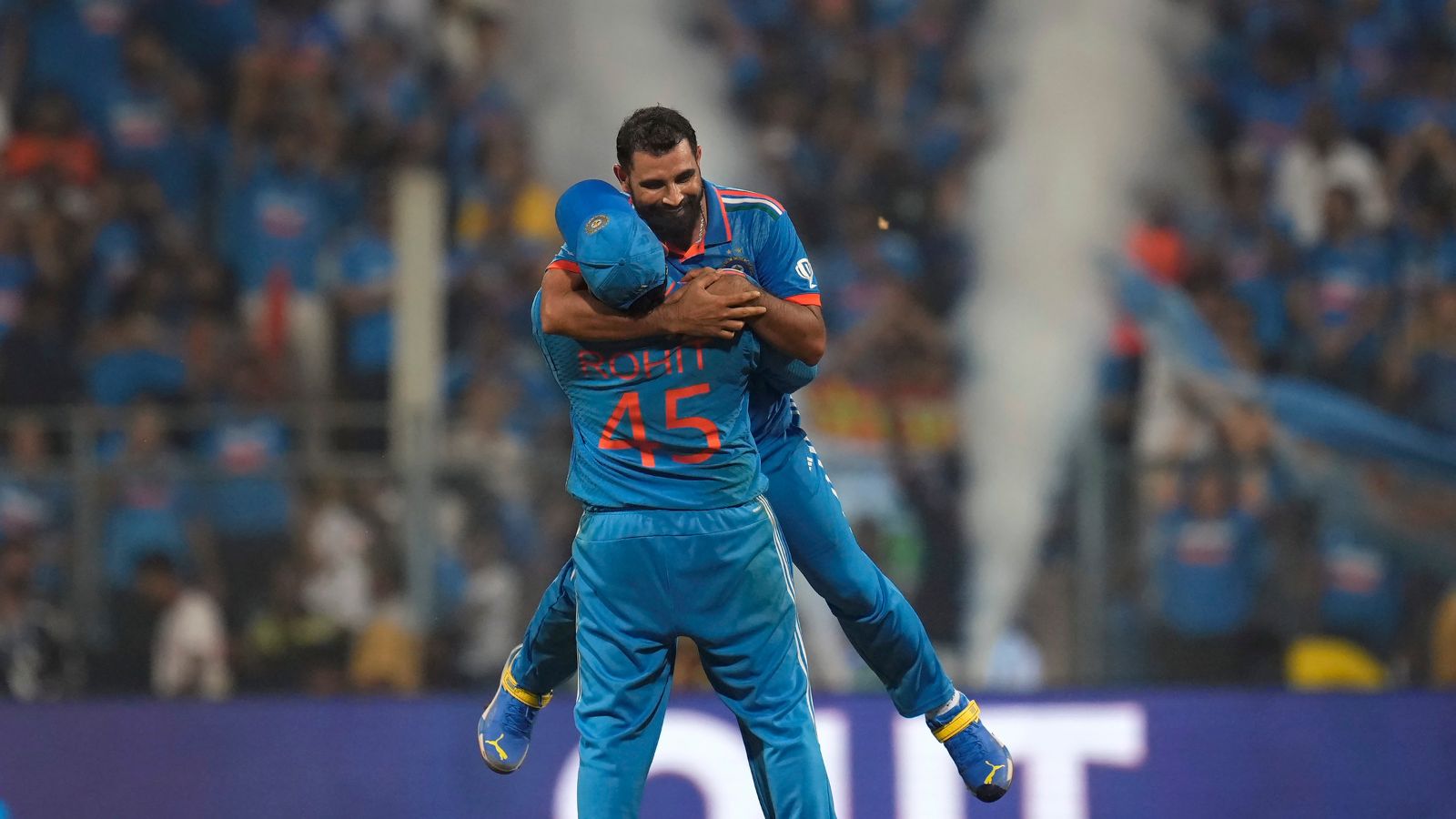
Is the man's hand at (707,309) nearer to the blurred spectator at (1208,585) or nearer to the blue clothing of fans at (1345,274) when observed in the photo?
the blurred spectator at (1208,585)

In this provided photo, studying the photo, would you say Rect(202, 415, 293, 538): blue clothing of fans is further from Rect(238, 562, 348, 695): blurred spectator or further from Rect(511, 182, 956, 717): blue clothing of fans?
Rect(511, 182, 956, 717): blue clothing of fans

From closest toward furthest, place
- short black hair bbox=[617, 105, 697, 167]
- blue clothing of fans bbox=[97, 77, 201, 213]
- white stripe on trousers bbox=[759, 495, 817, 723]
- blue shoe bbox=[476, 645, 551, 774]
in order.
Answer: short black hair bbox=[617, 105, 697, 167] < white stripe on trousers bbox=[759, 495, 817, 723] < blue shoe bbox=[476, 645, 551, 774] < blue clothing of fans bbox=[97, 77, 201, 213]

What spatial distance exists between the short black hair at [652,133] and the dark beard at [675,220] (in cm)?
13

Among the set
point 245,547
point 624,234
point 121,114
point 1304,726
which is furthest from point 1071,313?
point 624,234

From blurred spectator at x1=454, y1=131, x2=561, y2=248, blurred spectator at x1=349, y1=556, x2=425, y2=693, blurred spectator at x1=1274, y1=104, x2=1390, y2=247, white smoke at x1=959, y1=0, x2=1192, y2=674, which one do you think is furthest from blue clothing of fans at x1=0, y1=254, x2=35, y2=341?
blurred spectator at x1=1274, y1=104, x2=1390, y2=247

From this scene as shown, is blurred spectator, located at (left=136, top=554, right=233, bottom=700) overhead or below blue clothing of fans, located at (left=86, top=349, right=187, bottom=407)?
below

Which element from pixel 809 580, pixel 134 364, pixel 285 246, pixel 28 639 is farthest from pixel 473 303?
pixel 809 580

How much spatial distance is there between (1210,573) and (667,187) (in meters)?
4.27

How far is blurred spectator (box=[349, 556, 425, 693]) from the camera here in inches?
305

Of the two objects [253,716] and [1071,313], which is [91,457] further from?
[1071,313]

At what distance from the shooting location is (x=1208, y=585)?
298 inches

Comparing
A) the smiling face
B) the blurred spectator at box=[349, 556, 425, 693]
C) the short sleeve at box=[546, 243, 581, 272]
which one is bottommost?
the blurred spectator at box=[349, 556, 425, 693]

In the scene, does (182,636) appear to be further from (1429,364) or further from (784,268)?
(1429,364)

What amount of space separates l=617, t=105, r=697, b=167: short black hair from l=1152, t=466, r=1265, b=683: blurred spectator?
165 inches
